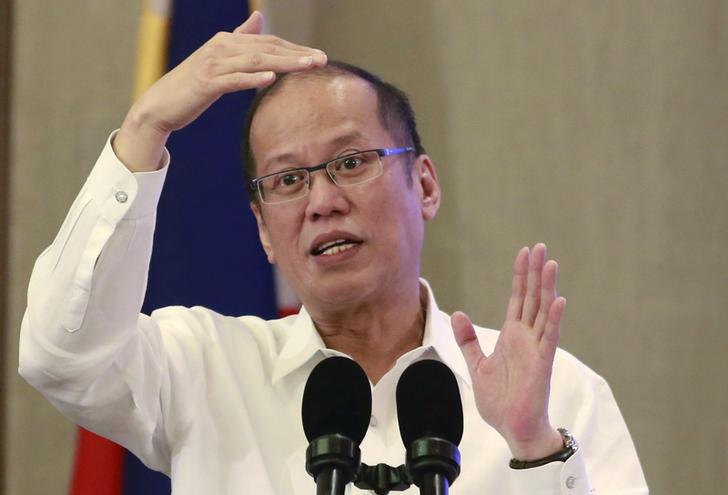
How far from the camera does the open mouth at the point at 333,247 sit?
1.89 meters

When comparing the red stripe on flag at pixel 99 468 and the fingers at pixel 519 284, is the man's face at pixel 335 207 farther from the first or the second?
the red stripe on flag at pixel 99 468

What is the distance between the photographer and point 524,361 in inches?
62.9

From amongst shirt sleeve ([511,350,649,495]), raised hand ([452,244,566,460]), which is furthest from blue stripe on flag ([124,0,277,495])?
raised hand ([452,244,566,460])

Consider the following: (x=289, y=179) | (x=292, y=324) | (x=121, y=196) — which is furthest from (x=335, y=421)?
(x=292, y=324)

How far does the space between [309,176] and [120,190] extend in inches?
18.7

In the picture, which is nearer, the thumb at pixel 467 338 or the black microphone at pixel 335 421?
the black microphone at pixel 335 421

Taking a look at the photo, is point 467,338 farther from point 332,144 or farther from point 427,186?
point 427,186

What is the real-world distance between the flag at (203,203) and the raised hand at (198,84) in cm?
111

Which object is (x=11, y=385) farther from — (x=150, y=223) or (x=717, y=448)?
(x=717, y=448)

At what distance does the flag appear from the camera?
2.67m

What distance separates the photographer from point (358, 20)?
3.43 m

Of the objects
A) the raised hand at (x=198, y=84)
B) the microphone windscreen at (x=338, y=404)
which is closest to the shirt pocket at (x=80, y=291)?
the raised hand at (x=198, y=84)

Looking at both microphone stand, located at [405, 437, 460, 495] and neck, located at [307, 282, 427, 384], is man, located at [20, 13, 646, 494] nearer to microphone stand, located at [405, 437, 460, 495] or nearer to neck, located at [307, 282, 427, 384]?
neck, located at [307, 282, 427, 384]

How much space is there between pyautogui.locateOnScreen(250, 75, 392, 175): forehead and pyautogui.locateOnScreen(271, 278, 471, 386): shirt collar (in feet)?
1.09
